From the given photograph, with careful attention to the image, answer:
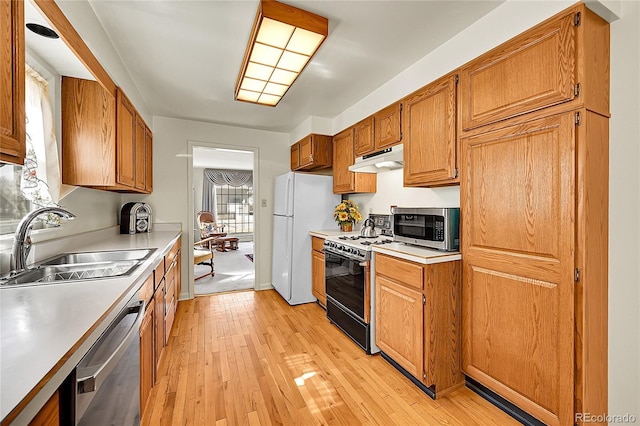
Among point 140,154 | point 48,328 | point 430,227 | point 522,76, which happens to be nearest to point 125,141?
point 140,154

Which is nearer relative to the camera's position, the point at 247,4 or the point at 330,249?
the point at 247,4

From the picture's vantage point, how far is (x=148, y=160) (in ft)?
11.1

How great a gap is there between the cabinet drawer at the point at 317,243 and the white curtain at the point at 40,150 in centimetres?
237

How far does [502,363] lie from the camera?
1636 mm

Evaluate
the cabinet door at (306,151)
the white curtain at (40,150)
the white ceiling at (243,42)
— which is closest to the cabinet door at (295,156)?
the cabinet door at (306,151)

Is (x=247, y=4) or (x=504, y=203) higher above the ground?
(x=247, y=4)

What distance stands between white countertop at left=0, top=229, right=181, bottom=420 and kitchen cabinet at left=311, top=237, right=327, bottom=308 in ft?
7.36

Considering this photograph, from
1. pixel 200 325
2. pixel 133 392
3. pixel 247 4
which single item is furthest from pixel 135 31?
pixel 200 325

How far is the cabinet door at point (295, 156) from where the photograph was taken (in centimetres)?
407

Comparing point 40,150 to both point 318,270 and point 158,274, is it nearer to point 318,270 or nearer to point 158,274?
point 158,274

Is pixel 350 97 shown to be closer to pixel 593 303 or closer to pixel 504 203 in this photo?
pixel 504 203

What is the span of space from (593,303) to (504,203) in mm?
620

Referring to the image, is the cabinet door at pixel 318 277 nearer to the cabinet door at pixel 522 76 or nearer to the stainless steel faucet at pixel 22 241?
the cabinet door at pixel 522 76

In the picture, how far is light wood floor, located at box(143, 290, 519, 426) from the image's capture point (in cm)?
165
